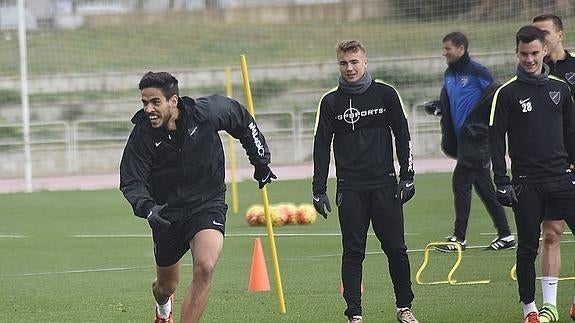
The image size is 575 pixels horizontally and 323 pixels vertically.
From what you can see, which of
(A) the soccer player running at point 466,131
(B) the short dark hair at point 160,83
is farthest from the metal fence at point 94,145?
(B) the short dark hair at point 160,83

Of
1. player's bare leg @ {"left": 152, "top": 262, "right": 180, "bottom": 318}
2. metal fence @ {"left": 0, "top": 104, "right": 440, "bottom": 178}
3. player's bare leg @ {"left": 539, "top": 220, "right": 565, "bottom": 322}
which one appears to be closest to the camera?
player's bare leg @ {"left": 539, "top": 220, "right": 565, "bottom": 322}

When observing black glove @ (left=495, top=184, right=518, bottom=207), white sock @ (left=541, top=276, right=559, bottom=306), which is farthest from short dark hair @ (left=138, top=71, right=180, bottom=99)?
white sock @ (left=541, top=276, right=559, bottom=306)

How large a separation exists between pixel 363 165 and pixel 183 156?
4.34ft

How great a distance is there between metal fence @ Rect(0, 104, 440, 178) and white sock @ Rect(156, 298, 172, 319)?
2041cm

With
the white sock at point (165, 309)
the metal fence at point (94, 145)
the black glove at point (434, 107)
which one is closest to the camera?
the white sock at point (165, 309)

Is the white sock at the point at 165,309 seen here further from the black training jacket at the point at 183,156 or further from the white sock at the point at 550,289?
the white sock at the point at 550,289

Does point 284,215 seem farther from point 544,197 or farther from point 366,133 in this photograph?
point 544,197

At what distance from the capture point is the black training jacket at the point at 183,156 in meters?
8.66

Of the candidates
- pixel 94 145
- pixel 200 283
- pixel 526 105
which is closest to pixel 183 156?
pixel 200 283

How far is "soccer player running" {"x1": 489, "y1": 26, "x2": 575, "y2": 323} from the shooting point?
29.1 ft

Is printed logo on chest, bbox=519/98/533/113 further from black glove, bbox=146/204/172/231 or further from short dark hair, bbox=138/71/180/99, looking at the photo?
black glove, bbox=146/204/172/231

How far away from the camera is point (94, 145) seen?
30375 millimetres

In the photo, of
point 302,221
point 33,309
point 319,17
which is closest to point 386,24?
point 319,17

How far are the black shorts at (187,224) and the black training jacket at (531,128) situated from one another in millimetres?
1894
